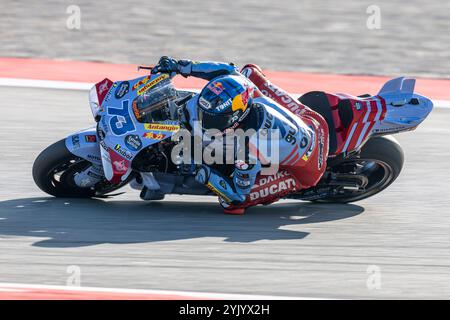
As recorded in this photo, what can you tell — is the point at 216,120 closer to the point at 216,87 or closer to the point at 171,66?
the point at 216,87

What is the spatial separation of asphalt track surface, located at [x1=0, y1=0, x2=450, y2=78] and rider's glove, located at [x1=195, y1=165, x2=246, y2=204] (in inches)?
247

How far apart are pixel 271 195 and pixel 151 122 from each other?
3.92 feet

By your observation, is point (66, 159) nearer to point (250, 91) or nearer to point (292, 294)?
point (250, 91)

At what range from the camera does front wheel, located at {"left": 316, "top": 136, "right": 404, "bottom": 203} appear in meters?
7.66

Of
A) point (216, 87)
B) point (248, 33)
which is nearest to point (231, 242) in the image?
point (216, 87)

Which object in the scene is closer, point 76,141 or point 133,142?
point 133,142

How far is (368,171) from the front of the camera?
7.90 metres

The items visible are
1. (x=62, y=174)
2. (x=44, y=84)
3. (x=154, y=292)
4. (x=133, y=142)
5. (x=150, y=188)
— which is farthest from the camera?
(x=44, y=84)

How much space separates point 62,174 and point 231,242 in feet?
5.41

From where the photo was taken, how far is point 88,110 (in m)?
10.8

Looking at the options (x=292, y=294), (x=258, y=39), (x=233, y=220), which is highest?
(x=258, y=39)

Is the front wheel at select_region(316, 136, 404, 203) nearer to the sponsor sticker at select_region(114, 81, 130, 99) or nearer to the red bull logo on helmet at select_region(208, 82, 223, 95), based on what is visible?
the red bull logo on helmet at select_region(208, 82, 223, 95)

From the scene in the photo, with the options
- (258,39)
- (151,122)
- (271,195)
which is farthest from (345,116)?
(258,39)

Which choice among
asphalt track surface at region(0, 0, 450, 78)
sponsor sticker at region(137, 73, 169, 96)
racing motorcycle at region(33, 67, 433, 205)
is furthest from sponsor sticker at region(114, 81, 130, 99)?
asphalt track surface at region(0, 0, 450, 78)
